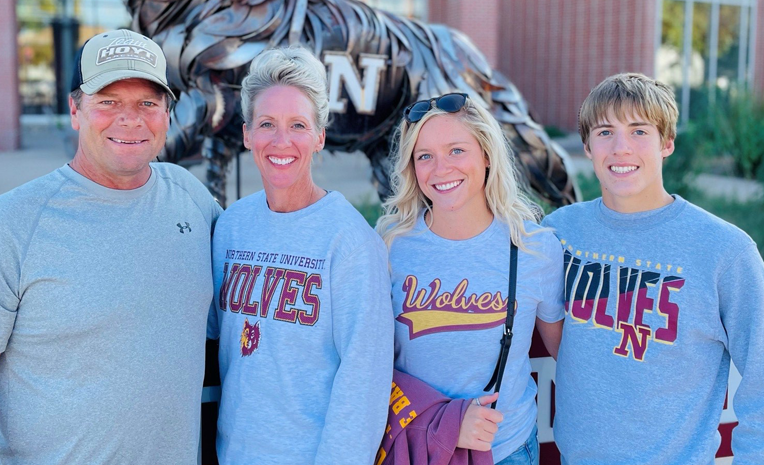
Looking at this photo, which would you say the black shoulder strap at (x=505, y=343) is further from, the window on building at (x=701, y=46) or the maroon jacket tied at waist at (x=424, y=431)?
the window on building at (x=701, y=46)

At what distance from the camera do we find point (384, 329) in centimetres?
174

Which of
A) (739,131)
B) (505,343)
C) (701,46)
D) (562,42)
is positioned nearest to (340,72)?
(505,343)

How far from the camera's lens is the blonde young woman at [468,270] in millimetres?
1886

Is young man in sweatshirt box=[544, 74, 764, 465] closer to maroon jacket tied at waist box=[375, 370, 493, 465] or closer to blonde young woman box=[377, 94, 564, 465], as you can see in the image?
blonde young woman box=[377, 94, 564, 465]

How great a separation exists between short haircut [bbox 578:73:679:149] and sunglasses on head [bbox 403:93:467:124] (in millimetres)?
367

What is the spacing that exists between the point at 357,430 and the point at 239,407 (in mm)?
320

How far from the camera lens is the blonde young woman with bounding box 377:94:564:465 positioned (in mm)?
1886

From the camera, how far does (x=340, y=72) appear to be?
452 centimetres

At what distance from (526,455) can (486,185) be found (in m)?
0.75

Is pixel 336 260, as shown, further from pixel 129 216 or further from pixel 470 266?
pixel 129 216

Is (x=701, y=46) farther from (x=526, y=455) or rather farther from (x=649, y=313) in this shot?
(x=526, y=455)

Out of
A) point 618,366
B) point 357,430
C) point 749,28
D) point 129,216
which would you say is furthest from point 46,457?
point 749,28

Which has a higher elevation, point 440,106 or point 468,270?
point 440,106

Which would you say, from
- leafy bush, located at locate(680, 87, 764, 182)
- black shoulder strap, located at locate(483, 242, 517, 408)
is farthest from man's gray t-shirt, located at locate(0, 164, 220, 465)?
leafy bush, located at locate(680, 87, 764, 182)
